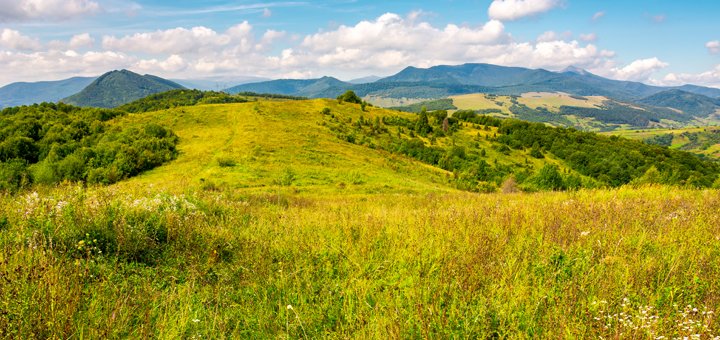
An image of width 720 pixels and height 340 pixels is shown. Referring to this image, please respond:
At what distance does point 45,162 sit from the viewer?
1715 inches

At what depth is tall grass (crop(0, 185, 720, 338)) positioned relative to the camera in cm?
337

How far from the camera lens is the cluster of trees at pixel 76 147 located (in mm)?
40281

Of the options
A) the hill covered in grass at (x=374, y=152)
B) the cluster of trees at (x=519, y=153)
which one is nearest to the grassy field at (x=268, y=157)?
the hill covered in grass at (x=374, y=152)

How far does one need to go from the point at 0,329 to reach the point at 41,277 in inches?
33.1

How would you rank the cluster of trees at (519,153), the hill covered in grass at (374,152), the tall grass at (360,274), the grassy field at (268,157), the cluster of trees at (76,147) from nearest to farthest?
the tall grass at (360,274), the grassy field at (268,157), the hill covered in grass at (374,152), the cluster of trees at (76,147), the cluster of trees at (519,153)

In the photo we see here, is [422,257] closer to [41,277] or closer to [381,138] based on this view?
[41,277]

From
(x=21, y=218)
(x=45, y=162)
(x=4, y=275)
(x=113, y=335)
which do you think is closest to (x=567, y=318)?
(x=113, y=335)

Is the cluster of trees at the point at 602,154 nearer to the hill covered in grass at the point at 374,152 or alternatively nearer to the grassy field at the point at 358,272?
the hill covered in grass at the point at 374,152

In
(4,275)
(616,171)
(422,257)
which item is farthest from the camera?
(616,171)

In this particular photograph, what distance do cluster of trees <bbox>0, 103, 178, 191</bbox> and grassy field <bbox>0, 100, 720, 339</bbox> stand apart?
120 feet

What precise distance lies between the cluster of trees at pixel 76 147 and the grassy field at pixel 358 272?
36.5 meters

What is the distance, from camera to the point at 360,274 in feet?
15.7

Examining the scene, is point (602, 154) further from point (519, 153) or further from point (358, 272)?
point (358, 272)

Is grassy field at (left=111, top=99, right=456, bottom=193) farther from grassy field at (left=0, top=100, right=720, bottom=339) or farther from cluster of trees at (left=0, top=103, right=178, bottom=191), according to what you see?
grassy field at (left=0, top=100, right=720, bottom=339)
